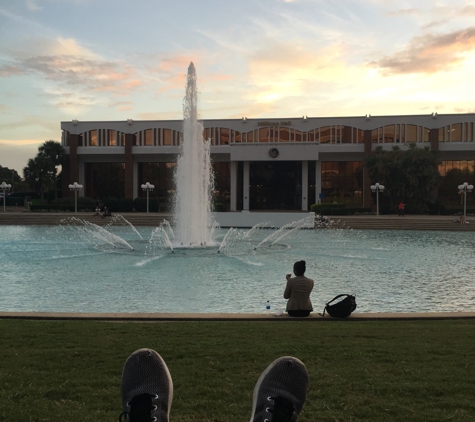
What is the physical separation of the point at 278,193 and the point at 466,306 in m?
54.7

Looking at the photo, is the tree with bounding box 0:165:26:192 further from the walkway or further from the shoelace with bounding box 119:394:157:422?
the shoelace with bounding box 119:394:157:422

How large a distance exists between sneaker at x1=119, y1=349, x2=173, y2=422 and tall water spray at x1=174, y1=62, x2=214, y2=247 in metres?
21.3

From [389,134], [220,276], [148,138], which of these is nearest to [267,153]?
[389,134]

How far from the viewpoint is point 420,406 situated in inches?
156

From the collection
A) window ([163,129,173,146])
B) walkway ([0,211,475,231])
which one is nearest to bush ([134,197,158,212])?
window ([163,129,173,146])

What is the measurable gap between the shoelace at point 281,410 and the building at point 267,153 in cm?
5607

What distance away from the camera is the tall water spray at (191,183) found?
2552 centimetres

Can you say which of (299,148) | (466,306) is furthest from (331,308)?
(299,148)

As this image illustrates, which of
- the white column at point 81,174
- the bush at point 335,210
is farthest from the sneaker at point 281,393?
the white column at point 81,174

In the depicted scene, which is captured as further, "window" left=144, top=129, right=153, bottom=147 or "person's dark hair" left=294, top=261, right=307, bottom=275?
"window" left=144, top=129, right=153, bottom=147

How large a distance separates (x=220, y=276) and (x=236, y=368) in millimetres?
10364

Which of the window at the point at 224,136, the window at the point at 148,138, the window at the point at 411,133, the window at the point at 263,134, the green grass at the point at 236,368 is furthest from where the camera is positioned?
the window at the point at 148,138

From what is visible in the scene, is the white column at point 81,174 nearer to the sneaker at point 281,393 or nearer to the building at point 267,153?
the building at point 267,153

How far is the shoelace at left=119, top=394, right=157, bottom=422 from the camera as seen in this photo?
3131 mm
